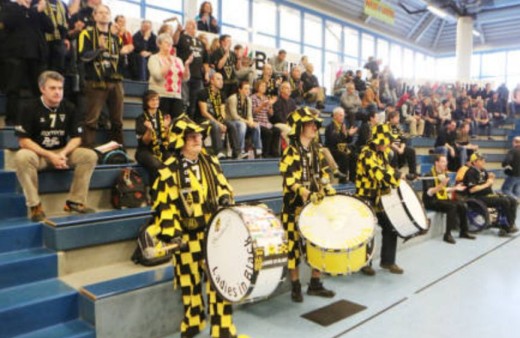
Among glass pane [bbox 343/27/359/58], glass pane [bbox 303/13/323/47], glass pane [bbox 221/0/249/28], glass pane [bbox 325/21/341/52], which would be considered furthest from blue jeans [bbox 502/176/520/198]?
glass pane [bbox 343/27/359/58]

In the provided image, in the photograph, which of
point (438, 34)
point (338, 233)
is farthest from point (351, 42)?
point (338, 233)

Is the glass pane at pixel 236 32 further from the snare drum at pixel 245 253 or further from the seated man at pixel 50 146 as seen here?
the snare drum at pixel 245 253

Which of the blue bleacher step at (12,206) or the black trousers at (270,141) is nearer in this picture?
the blue bleacher step at (12,206)

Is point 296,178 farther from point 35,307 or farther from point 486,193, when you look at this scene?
point 486,193

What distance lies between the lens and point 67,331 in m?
2.85

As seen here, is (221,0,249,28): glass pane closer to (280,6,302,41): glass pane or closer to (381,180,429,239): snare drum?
(280,6,302,41): glass pane

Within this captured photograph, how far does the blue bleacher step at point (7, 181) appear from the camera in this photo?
12.5 feet

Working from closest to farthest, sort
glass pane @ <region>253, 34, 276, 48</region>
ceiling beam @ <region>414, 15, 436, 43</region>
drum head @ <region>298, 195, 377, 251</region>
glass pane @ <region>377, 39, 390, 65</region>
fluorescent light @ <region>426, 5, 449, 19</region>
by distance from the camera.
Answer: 1. drum head @ <region>298, 195, 377, 251</region>
2. fluorescent light @ <region>426, 5, 449, 19</region>
3. glass pane @ <region>253, 34, 276, 48</region>
4. glass pane @ <region>377, 39, 390, 65</region>
5. ceiling beam @ <region>414, 15, 436, 43</region>

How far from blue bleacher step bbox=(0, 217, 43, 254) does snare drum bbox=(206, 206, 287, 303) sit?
1.51 meters

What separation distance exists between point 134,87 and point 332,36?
46.5 ft

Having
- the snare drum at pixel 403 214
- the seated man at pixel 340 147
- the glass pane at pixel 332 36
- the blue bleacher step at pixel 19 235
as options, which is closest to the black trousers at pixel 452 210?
the seated man at pixel 340 147

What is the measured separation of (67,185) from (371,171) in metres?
3.02

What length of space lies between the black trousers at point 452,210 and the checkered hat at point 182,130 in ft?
16.4

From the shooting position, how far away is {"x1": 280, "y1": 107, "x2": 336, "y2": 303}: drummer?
389 cm
